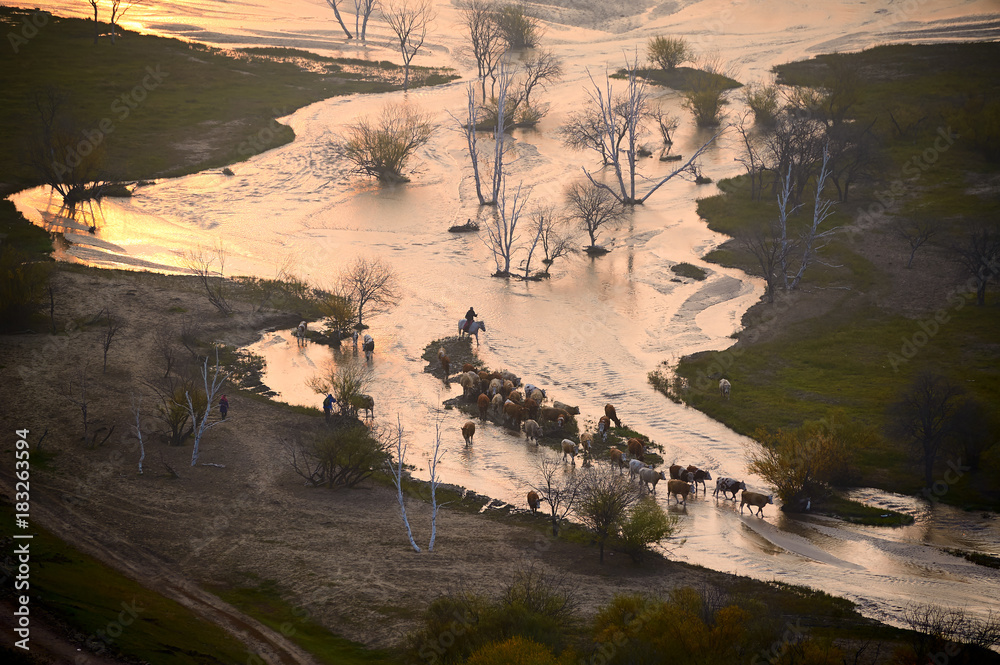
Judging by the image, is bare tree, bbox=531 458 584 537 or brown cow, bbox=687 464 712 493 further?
brown cow, bbox=687 464 712 493

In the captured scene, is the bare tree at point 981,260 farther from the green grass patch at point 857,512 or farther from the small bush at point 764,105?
the small bush at point 764,105

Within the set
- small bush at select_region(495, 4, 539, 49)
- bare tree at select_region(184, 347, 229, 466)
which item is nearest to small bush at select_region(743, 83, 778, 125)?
small bush at select_region(495, 4, 539, 49)

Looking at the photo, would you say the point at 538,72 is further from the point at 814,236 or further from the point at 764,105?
the point at 814,236

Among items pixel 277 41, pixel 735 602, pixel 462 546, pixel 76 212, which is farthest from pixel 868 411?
pixel 277 41

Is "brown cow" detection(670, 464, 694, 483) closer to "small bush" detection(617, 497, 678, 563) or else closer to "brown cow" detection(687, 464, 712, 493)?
"brown cow" detection(687, 464, 712, 493)

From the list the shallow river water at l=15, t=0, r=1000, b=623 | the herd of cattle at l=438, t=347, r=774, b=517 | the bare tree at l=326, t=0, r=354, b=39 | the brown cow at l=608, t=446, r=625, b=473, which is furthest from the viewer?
the bare tree at l=326, t=0, r=354, b=39

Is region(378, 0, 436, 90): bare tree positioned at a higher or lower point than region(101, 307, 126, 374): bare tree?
higher

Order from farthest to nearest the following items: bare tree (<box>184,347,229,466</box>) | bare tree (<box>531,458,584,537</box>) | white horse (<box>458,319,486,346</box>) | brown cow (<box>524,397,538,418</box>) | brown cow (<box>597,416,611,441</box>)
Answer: white horse (<box>458,319,486,346</box>)
brown cow (<box>524,397,538,418</box>)
brown cow (<box>597,416,611,441</box>)
bare tree (<box>184,347,229,466</box>)
bare tree (<box>531,458,584,537</box>)
